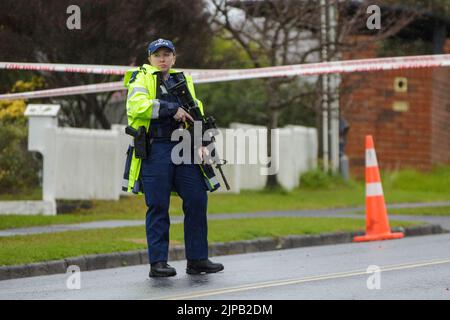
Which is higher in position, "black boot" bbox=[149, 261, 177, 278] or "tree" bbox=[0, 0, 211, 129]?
"tree" bbox=[0, 0, 211, 129]

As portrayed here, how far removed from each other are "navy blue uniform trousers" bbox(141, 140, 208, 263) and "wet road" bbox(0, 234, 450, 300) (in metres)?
0.32

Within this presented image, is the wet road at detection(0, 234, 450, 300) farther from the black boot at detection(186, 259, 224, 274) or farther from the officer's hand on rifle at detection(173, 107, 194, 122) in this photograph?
the officer's hand on rifle at detection(173, 107, 194, 122)

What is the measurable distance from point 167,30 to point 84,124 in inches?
90.8

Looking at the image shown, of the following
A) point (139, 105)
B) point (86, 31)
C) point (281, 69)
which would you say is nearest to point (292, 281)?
point (139, 105)

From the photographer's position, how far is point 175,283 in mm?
10070

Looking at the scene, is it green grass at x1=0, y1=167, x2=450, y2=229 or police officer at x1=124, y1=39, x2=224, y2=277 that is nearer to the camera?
police officer at x1=124, y1=39, x2=224, y2=277

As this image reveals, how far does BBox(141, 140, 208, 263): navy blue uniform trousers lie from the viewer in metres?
10.4

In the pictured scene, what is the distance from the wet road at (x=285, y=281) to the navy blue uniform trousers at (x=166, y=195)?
1.05 feet

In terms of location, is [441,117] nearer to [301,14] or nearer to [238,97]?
[238,97]

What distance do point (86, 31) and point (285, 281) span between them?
31.1 feet

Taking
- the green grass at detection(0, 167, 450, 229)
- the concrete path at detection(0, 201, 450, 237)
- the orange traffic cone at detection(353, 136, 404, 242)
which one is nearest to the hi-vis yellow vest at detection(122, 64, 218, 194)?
the concrete path at detection(0, 201, 450, 237)

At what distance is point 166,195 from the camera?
10414 millimetres

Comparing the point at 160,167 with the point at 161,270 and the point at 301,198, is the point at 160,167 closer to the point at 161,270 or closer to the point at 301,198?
the point at 161,270

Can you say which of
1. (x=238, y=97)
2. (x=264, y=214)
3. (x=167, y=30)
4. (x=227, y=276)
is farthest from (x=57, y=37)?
(x=238, y=97)
